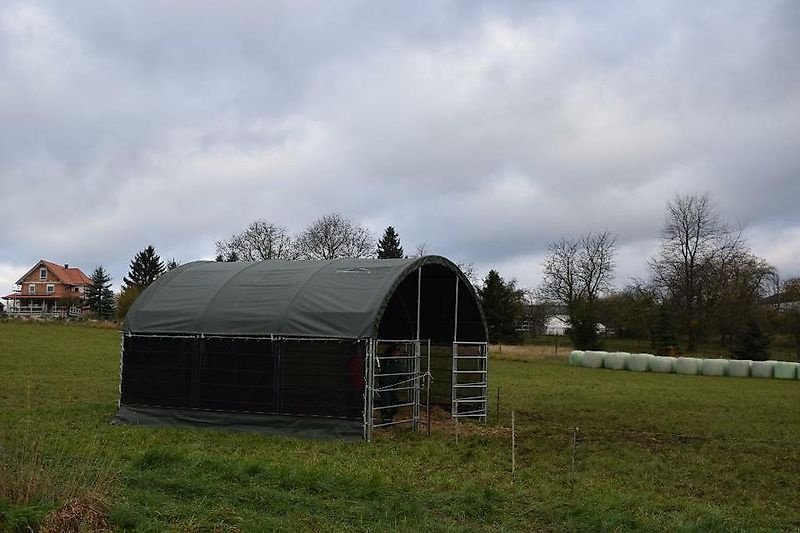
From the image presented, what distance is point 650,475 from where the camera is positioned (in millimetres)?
11125

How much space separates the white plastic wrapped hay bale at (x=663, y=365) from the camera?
40656 millimetres

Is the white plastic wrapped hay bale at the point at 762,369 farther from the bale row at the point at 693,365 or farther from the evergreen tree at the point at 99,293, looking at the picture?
the evergreen tree at the point at 99,293

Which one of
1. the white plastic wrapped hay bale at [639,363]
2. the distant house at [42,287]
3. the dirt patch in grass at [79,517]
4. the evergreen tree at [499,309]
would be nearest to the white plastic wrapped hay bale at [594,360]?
the white plastic wrapped hay bale at [639,363]

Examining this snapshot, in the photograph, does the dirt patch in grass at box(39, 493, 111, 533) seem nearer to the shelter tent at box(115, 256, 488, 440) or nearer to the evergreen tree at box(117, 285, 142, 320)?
the shelter tent at box(115, 256, 488, 440)

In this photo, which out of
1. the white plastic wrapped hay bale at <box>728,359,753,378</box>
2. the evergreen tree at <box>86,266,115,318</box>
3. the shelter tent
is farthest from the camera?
the evergreen tree at <box>86,266,115,318</box>

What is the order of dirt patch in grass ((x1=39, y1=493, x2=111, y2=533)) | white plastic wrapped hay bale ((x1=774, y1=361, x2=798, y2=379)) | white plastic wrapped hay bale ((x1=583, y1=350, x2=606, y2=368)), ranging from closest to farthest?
1. dirt patch in grass ((x1=39, y1=493, x2=111, y2=533))
2. white plastic wrapped hay bale ((x1=774, y1=361, x2=798, y2=379))
3. white plastic wrapped hay bale ((x1=583, y1=350, x2=606, y2=368))

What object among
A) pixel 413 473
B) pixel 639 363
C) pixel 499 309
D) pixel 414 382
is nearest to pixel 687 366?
pixel 639 363

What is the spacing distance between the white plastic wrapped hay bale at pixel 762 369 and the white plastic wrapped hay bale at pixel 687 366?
259cm

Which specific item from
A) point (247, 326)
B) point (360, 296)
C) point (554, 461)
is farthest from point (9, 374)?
point (554, 461)

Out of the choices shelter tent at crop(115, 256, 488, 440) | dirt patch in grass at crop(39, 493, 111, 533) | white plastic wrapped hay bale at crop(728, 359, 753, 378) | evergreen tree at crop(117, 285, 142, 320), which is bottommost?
white plastic wrapped hay bale at crop(728, 359, 753, 378)

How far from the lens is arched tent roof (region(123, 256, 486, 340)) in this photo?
14727 millimetres

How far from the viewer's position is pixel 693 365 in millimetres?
40312

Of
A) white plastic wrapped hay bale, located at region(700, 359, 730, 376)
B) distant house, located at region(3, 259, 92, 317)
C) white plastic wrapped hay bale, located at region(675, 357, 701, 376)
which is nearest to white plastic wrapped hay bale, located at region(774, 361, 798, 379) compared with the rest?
white plastic wrapped hay bale, located at region(700, 359, 730, 376)

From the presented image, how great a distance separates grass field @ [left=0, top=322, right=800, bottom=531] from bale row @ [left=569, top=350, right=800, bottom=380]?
20129 millimetres
